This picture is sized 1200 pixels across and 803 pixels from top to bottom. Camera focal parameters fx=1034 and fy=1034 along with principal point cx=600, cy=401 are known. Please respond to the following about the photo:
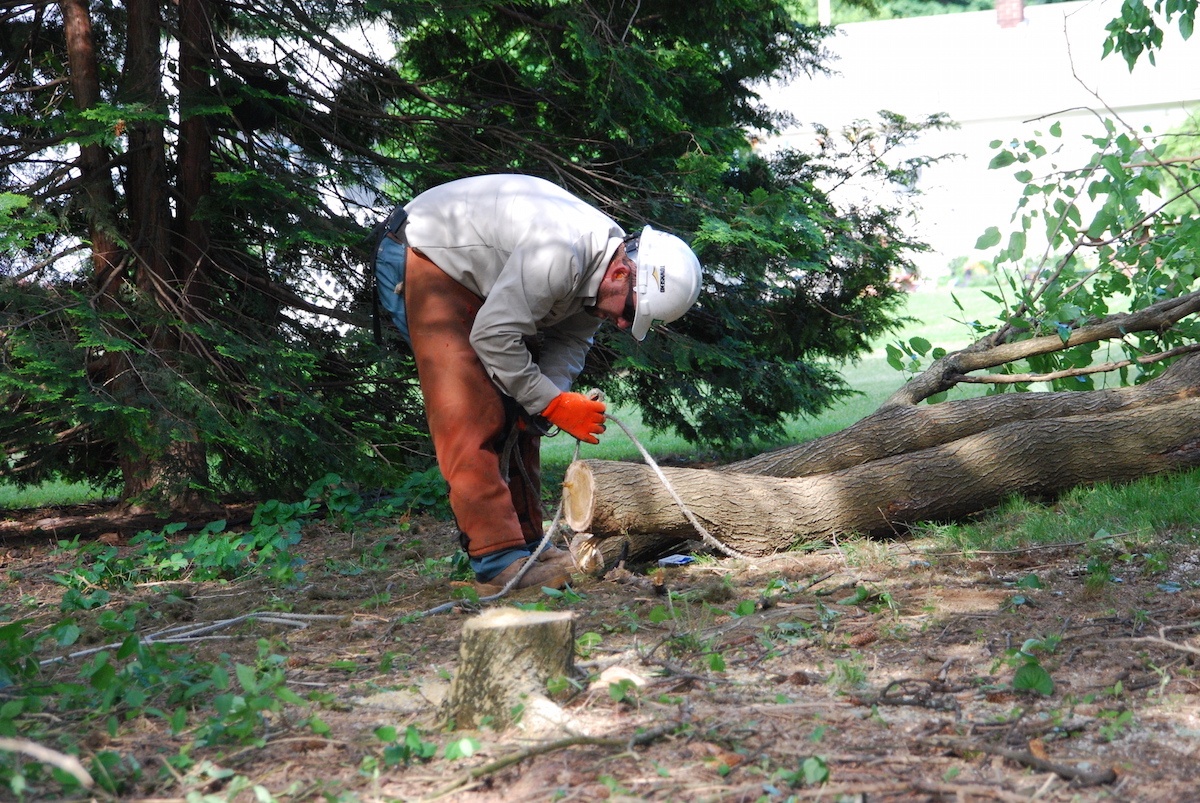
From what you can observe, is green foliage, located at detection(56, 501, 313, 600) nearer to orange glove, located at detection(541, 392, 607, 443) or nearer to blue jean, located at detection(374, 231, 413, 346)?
blue jean, located at detection(374, 231, 413, 346)

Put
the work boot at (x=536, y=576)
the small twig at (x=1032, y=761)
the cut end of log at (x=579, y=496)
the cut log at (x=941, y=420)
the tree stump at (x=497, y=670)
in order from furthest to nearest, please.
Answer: the cut log at (x=941, y=420) < the cut end of log at (x=579, y=496) < the work boot at (x=536, y=576) < the tree stump at (x=497, y=670) < the small twig at (x=1032, y=761)

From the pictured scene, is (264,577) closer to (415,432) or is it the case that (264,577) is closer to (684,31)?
(415,432)

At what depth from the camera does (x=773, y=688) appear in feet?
9.05

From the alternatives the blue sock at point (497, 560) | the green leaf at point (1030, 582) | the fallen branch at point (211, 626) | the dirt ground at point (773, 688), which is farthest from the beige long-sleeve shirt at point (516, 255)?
the green leaf at point (1030, 582)

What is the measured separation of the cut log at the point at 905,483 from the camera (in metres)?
4.35

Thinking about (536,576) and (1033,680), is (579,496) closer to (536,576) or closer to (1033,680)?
(536,576)

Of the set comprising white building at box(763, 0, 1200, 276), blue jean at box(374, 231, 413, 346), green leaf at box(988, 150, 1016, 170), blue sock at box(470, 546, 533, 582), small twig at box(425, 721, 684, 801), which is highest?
white building at box(763, 0, 1200, 276)

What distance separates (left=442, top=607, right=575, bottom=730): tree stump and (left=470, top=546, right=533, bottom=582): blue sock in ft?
4.58

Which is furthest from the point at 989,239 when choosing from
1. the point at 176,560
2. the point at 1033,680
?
the point at 176,560

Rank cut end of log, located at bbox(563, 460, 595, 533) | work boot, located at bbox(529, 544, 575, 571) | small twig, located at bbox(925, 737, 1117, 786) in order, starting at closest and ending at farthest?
small twig, located at bbox(925, 737, 1117, 786)
work boot, located at bbox(529, 544, 575, 571)
cut end of log, located at bbox(563, 460, 595, 533)

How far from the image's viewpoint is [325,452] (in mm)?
5812

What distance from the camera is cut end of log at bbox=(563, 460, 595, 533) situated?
4.15 m

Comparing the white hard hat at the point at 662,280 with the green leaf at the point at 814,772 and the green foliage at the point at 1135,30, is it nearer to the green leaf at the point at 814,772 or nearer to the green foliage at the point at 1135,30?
the green leaf at the point at 814,772

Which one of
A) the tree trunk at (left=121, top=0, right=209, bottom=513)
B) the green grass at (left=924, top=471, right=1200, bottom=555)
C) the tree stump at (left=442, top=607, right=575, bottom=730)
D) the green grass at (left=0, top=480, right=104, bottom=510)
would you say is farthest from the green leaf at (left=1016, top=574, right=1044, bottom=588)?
the green grass at (left=0, top=480, right=104, bottom=510)
